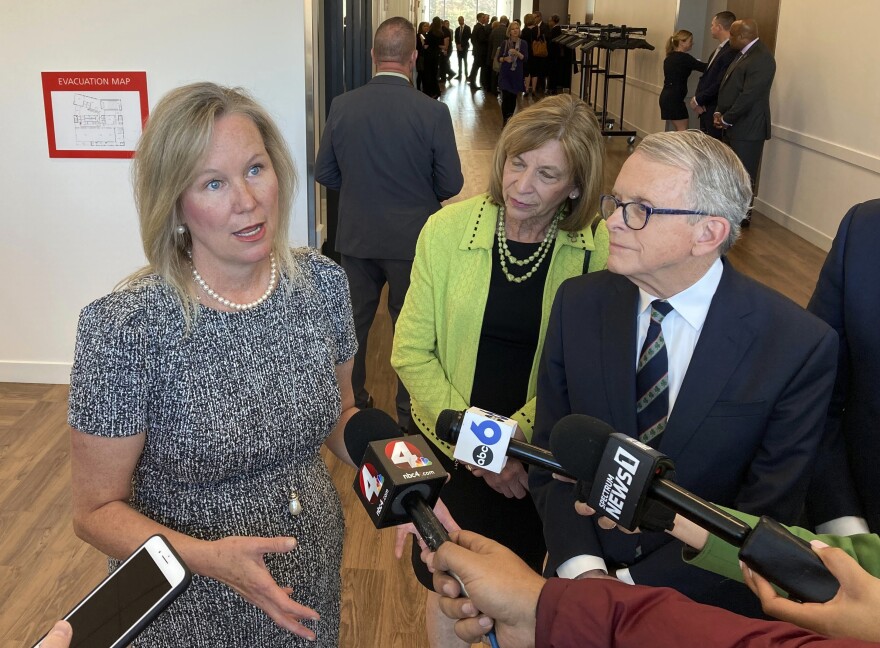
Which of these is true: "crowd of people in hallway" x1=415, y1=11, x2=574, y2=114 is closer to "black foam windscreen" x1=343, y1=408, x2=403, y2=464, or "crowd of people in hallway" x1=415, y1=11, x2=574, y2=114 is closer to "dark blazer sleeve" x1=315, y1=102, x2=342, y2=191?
"dark blazer sleeve" x1=315, y1=102, x2=342, y2=191

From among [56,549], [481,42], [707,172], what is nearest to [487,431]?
[707,172]

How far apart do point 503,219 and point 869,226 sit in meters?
0.85

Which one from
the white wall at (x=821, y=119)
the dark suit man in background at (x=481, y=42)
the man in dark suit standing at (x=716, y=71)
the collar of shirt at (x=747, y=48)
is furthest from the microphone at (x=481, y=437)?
the dark suit man in background at (x=481, y=42)

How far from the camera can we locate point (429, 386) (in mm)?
2045

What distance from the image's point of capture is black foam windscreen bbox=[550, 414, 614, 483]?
99 centimetres

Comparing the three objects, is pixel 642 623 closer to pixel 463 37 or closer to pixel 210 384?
pixel 210 384

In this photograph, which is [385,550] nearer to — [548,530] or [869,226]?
[548,530]

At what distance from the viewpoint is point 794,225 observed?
764 centimetres

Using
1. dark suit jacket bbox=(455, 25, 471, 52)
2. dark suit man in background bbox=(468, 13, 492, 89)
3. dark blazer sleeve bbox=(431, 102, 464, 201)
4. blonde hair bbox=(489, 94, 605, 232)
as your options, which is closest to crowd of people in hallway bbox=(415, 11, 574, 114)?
dark suit man in background bbox=(468, 13, 492, 89)

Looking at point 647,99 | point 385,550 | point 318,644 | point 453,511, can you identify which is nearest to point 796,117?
point 647,99

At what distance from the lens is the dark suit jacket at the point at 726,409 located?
1499 millimetres

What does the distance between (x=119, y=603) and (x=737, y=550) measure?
0.87m

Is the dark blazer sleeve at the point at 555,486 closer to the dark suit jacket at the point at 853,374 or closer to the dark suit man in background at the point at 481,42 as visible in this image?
the dark suit jacket at the point at 853,374

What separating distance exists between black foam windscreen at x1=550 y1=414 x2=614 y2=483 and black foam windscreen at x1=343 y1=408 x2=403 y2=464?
0.33 m
